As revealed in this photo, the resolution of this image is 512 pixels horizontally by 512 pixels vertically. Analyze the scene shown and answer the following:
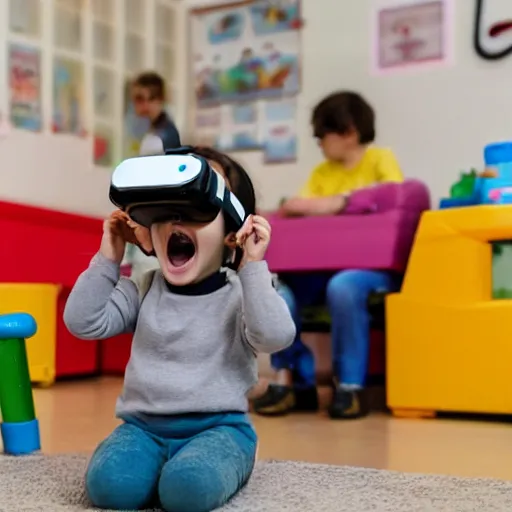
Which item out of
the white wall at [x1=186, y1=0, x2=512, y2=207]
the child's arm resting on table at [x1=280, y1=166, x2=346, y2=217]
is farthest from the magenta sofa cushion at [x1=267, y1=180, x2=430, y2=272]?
the white wall at [x1=186, y1=0, x2=512, y2=207]

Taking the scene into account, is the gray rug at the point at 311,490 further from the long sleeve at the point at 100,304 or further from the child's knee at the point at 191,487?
the long sleeve at the point at 100,304

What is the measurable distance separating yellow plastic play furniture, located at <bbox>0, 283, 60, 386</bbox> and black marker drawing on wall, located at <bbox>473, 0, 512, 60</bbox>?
132 centimetres

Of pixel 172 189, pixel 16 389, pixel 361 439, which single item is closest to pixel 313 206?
pixel 361 439

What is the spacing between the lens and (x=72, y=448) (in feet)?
3.56

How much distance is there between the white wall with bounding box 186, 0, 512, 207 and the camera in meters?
2.07

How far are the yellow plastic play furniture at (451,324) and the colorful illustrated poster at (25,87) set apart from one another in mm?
1145

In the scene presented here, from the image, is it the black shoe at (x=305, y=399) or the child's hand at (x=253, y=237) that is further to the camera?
the black shoe at (x=305, y=399)

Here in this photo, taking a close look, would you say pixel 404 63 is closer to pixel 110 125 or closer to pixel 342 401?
pixel 110 125

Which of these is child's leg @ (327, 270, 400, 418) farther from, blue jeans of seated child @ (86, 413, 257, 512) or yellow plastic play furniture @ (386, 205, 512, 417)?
blue jeans of seated child @ (86, 413, 257, 512)

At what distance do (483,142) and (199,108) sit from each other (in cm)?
95

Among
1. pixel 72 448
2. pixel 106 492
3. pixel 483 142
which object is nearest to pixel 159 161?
pixel 106 492

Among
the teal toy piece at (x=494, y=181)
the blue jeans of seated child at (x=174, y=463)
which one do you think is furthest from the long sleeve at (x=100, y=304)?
the teal toy piece at (x=494, y=181)

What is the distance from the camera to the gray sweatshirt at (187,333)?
31.6 inches

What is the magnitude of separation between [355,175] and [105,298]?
1.10 metres
